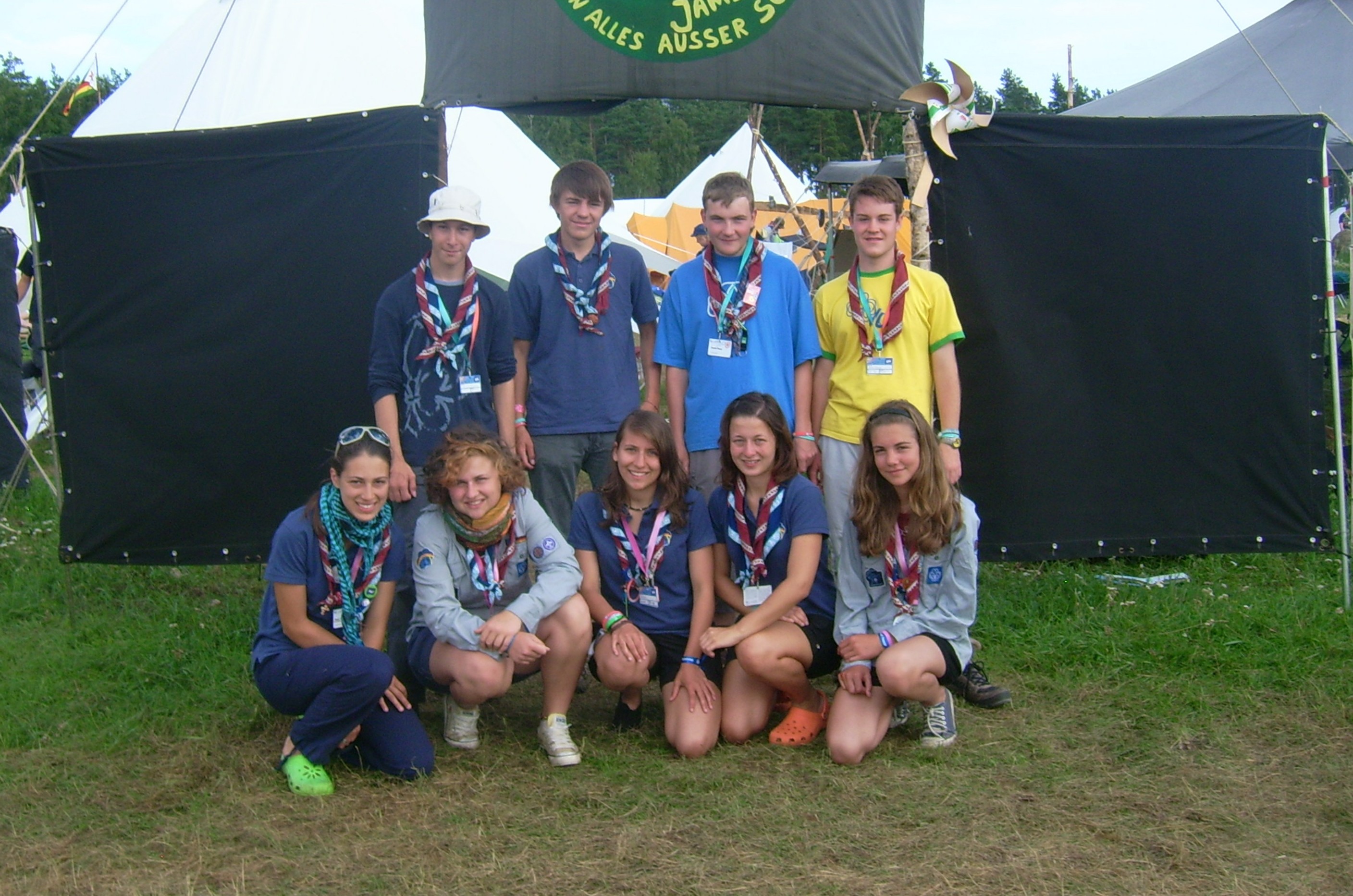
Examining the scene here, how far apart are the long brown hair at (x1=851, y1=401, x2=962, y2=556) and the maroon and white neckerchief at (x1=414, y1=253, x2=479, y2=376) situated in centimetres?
131

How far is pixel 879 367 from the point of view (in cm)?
382

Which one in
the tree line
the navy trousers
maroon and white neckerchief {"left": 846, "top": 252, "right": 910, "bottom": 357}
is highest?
the tree line

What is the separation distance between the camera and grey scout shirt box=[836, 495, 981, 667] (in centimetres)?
341

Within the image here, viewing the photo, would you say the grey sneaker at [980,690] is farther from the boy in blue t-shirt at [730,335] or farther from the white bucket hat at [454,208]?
the white bucket hat at [454,208]

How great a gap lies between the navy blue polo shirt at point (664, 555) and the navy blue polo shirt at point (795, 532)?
6cm

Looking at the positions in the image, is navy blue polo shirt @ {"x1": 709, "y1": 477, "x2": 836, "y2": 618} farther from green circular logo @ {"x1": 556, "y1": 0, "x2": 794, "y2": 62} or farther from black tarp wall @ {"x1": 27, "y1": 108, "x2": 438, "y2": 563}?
green circular logo @ {"x1": 556, "y1": 0, "x2": 794, "y2": 62}

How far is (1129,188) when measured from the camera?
436 cm

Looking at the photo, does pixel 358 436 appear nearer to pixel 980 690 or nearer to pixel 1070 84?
pixel 980 690

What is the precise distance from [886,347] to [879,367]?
0.07 metres

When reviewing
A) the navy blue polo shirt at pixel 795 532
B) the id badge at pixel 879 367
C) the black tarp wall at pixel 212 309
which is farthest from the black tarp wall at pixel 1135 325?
the black tarp wall at pixel 212 309

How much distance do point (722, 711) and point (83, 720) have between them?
6.97ft

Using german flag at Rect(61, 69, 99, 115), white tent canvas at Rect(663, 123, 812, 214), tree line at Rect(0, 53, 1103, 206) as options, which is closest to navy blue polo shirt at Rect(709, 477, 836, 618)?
german flag at Rect(61, 69, 99, 115)

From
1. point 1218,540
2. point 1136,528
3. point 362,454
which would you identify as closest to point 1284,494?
point 1218,540

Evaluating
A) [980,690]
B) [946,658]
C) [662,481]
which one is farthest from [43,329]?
[980,690]
